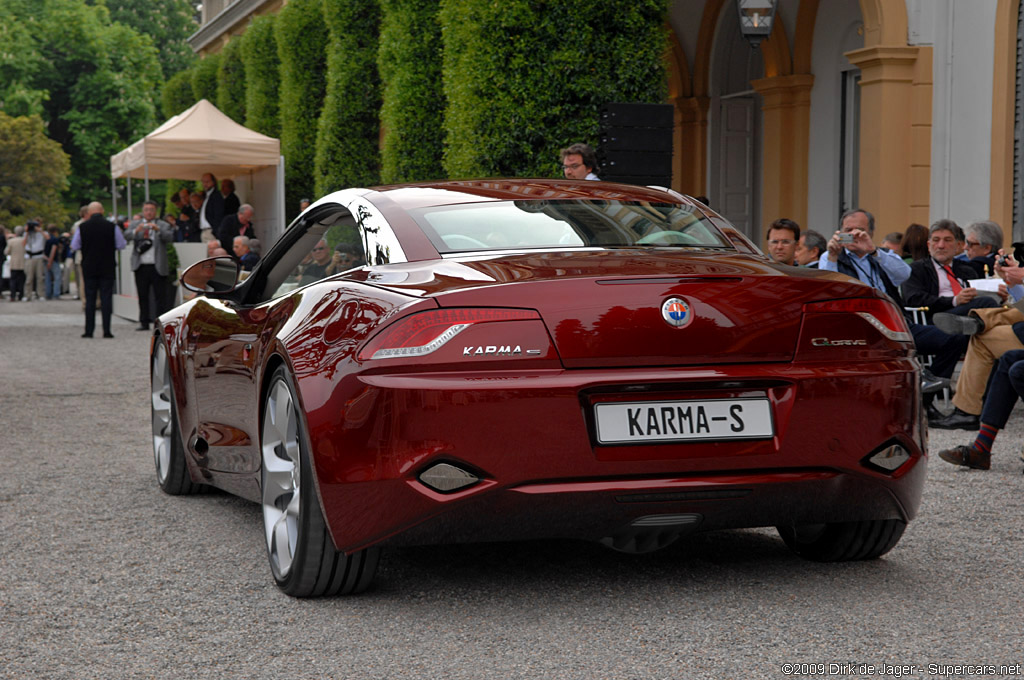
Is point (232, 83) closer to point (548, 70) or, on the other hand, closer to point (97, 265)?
point (97, 265)

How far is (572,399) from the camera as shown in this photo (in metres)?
3.97

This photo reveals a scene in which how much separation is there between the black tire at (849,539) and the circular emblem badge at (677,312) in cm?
117

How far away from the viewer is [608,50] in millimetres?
15180

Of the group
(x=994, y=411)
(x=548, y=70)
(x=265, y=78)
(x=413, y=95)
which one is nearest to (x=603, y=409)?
(x=994, y=411)

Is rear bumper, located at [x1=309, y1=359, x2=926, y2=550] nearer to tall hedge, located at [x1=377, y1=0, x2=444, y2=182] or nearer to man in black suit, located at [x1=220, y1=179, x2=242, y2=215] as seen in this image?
tall hedge, located at [x1=377, y1=0, x2=444, y2=182]

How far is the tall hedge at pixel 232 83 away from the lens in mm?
34344

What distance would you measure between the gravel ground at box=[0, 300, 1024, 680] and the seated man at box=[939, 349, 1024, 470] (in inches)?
34.7

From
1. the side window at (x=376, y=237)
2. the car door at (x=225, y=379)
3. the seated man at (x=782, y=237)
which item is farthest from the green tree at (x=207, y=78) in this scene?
the side window at (x=376, y=237)

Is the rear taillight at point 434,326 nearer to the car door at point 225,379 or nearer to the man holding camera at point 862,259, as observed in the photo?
the car door at point 225,379

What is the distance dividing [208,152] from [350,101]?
3.43m

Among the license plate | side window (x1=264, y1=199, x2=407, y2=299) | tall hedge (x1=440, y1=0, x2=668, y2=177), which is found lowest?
the license plate

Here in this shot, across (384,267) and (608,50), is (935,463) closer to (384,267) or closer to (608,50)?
(384,267)

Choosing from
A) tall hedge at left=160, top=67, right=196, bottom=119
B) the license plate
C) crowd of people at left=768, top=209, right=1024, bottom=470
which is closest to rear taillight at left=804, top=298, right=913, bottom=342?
the license plate

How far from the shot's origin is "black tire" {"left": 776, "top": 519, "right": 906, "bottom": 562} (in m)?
4.79
